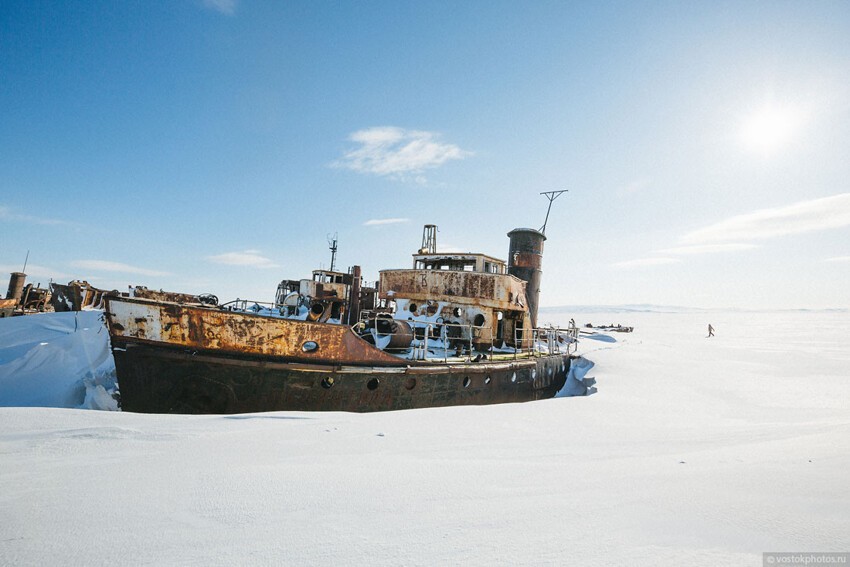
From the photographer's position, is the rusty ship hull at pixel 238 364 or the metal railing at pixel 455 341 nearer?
the rusty ship hull at pixel 238 364

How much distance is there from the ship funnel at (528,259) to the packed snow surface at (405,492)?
10.5m

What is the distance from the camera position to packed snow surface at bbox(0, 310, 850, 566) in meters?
1.51

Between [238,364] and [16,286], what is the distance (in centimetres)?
2697

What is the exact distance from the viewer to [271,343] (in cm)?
664

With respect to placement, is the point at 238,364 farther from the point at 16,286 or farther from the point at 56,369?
the point at 16,286

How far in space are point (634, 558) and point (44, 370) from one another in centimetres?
1384

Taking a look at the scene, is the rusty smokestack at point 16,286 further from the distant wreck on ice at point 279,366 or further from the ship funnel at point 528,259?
the ship funnel at point 528,259

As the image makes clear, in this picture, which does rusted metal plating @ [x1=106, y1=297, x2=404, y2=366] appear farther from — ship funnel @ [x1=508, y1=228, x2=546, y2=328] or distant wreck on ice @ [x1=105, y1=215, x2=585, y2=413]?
ship funnel @ [x1=508, y1=228, x2=546, y2=328]

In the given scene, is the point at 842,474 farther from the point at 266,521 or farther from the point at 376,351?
the point at 376,351

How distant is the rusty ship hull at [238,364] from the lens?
618cm

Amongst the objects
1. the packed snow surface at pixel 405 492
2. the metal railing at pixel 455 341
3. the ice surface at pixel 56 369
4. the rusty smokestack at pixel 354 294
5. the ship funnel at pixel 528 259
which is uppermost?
the ship funnel at pixel 528 259

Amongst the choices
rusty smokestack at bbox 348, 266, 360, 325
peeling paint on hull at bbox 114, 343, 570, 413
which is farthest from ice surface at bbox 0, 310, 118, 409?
rusty smokestack at bbox 348, 266, 360, 325

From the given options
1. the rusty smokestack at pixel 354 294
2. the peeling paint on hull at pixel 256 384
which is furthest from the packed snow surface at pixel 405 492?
the rusty smokestack at pixel 354 294

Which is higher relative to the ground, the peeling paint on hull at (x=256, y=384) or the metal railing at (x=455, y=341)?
the metal railing at (x=455, y=341)
